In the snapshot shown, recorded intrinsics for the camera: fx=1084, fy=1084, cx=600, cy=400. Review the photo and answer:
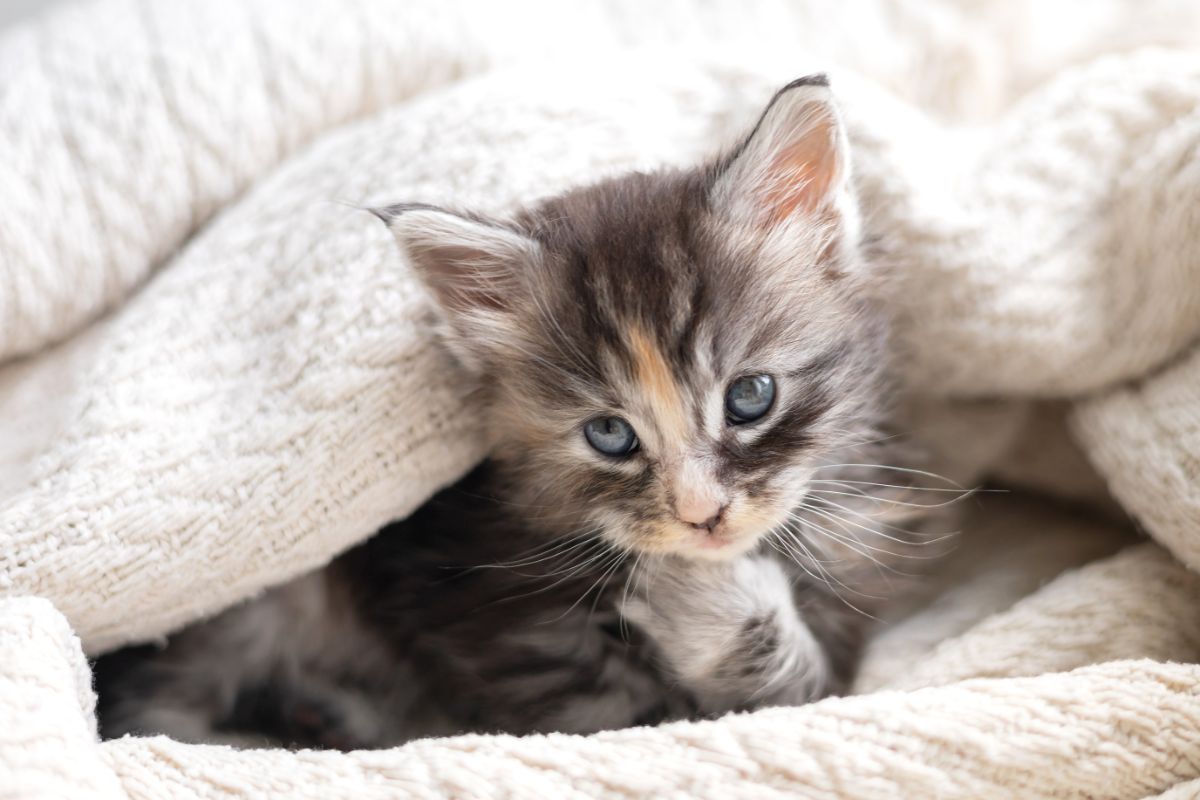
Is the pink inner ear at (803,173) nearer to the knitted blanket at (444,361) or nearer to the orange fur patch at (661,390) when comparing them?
the knitted blanket at (444,361)

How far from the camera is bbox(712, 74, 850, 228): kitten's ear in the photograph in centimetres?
133

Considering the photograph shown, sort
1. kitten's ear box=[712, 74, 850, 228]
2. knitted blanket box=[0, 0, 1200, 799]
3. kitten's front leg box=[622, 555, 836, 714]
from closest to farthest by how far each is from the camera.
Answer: knitted blanket box=[0, 0, 1200, 799], kitten's ear box=[712, 74, 850, 228], kitten's front leg box=[622, 555, 836, 714]

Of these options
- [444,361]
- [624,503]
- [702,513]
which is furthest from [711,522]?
[444,361]

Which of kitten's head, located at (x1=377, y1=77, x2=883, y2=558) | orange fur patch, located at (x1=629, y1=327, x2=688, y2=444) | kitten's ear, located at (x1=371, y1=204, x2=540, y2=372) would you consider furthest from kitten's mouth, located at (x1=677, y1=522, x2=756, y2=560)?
kitten's ear, located at (x1=371, y1=204, x2=540, y2=372)

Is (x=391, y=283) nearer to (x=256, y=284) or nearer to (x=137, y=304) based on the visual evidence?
(x=256, y=284)

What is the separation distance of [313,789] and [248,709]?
0.50 metres

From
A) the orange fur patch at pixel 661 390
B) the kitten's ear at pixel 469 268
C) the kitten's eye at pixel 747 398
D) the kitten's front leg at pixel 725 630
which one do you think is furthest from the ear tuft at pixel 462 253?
the kitten's front leg at pixel 725 630

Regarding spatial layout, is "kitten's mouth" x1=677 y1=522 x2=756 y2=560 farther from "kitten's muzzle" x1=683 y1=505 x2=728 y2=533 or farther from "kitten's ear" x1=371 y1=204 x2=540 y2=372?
"kitten's ear" x1=371 y1=204 x2=540 y2=372

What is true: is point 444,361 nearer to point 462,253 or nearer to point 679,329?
point 462,253

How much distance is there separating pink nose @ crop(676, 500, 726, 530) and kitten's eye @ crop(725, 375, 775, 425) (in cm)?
12

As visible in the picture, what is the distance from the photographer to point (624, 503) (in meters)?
1.40

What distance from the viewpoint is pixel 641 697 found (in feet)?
5.00

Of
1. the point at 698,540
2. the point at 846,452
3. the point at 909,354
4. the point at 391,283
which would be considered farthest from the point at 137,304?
the point at 909,354

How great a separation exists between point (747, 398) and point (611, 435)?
18 cm
